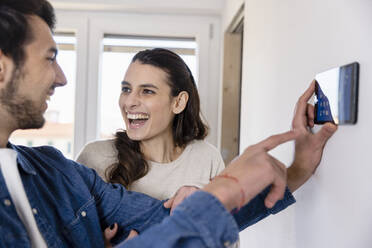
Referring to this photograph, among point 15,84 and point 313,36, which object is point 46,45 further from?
point 313,36

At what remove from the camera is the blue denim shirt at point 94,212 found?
1.74 feet

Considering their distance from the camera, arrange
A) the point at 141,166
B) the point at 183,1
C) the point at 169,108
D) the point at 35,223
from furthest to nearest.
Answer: the point at 183,1
the point at 169,108
the point at 141,166
the point at 35,223

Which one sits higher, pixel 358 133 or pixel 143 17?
pixel 143 17

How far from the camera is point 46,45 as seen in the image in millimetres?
908

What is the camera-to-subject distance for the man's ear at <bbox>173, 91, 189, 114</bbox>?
1.60 meters

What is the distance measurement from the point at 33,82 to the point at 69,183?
295 mm

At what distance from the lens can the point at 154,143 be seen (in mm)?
1575

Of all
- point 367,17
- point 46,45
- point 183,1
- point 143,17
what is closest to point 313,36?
point 367,17

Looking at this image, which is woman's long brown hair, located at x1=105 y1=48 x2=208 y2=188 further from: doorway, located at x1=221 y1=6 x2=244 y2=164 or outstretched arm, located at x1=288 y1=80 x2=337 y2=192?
doorway, located at x1=221 y1=6 x2=244 y2=164

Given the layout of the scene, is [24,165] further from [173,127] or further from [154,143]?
[173,127]

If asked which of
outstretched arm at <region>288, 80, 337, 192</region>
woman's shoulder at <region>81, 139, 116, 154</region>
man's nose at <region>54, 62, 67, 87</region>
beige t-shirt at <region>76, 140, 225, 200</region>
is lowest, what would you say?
beige t-shirt at <region>76, 140, 225, 200</region>

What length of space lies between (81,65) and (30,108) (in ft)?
6.27

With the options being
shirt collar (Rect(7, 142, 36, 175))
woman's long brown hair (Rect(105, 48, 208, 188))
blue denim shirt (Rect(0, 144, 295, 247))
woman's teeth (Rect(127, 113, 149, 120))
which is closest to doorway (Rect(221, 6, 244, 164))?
woman's long brown hair (Rect(105, 48, 208, 188))

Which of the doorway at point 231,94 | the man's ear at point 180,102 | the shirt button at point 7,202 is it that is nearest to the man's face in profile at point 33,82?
the shirt button at point 7,202
